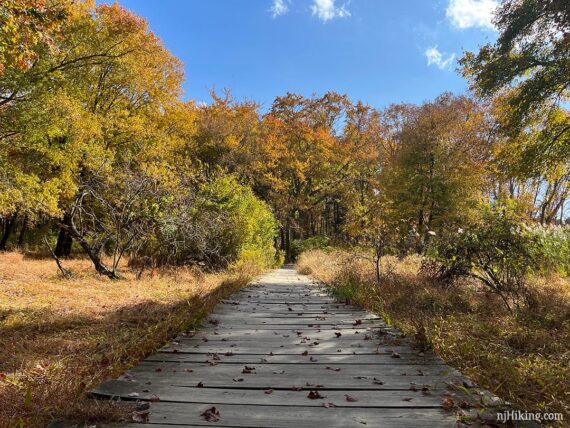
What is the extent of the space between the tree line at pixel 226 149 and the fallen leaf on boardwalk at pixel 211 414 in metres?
5.15

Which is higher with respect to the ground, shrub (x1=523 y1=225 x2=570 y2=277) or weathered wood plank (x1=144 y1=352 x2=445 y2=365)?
shrub (x1=523 y1=225 x2=570 y2=277)

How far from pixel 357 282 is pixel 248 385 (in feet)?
17.7

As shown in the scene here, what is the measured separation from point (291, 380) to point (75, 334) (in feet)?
9.76

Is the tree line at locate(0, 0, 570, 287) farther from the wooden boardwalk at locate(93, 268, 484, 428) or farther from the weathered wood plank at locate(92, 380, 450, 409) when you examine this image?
the weathered wood plank at locate(92, 380, 450, 409)

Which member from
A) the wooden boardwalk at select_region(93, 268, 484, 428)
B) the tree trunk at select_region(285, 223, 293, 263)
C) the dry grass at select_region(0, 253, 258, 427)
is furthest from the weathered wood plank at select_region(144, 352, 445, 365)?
the tree trunk at select_region(285, 223, 293, 263)

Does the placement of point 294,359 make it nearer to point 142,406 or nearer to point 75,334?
point 142,406

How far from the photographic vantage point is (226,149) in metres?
23.8

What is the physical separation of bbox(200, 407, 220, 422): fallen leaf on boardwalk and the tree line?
515 centimetres

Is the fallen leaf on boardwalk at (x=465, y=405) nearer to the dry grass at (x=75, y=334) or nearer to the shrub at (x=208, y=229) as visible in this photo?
the dry grass at (x=75, y=334)

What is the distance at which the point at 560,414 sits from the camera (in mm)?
2238

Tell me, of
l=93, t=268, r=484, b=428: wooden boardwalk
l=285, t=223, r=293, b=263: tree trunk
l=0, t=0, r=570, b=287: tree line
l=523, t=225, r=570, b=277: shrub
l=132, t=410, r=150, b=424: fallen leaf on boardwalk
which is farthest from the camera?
l=285, t=223, r=293, b=263: tree trunk

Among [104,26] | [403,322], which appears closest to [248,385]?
[403,322]

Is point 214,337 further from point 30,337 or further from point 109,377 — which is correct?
point 30,337

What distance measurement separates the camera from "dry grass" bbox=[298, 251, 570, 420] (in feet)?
9.20
